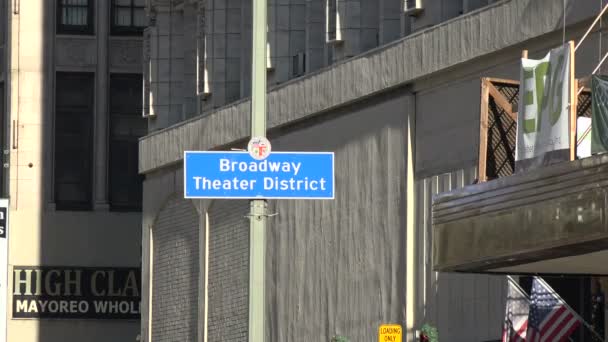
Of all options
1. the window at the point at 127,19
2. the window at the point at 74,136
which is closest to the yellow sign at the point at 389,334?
the window at the point at 74,136

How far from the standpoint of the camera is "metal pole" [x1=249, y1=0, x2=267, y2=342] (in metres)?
21.9

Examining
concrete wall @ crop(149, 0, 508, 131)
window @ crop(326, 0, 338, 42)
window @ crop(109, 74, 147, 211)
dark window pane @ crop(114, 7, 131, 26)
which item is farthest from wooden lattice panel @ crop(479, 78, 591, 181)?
Result: dark window pane @ crop(114, 7, 131, 26)

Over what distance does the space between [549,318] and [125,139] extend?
32.8 meters

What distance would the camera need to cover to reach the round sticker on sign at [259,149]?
2205 centimetres

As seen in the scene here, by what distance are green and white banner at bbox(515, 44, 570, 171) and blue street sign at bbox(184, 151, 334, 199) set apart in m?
2.19

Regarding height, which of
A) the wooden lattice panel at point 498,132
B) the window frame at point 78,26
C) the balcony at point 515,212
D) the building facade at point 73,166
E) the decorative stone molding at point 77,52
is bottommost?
the balcony at point 515,212

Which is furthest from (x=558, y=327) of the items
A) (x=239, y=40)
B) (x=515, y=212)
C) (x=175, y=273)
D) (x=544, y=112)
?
(x=175, y=273)

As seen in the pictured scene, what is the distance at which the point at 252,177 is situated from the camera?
22172mm

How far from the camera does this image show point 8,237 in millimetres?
54844

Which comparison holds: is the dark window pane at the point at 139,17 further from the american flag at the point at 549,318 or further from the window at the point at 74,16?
the american flag at the point at 549,318

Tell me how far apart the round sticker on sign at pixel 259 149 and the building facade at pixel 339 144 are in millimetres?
2685

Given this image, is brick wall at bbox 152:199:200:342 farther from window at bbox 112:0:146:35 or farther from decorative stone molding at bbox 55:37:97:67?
window at bbox 112:0:146:35

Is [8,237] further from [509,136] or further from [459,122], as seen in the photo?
[509,136]

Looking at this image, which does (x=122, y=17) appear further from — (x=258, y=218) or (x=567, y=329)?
(x=258, y=218)
